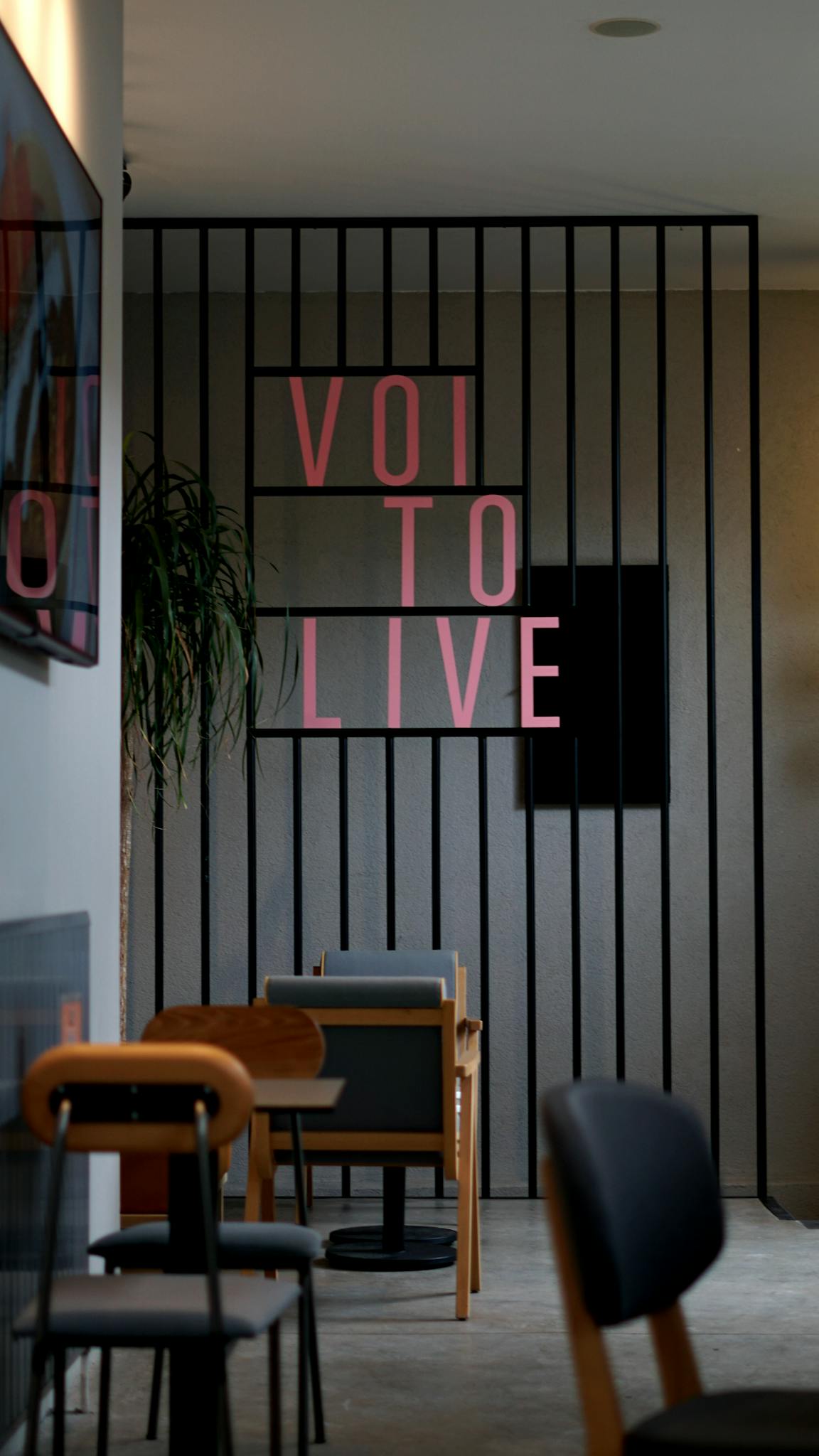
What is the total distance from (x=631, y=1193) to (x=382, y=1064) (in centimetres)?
222

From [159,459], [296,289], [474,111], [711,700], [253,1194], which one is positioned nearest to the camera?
[253,1194]

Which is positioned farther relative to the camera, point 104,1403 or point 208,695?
point 208,695

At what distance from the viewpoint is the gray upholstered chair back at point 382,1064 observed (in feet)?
13.0

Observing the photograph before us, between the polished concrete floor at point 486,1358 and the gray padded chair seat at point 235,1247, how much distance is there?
0.59 m

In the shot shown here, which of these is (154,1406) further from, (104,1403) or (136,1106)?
(136,1106)

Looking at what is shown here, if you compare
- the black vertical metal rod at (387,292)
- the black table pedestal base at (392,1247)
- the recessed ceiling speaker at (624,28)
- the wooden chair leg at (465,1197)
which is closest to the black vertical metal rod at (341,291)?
the black vertical metal rod at (387,292)

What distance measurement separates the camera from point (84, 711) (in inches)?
137

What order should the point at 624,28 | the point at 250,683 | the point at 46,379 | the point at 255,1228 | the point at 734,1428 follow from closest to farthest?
the point at 734,1428
the point at 255,1228
the point at 46,379
the point at 624,28
the point at 250,683

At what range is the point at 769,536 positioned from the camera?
6.00 m

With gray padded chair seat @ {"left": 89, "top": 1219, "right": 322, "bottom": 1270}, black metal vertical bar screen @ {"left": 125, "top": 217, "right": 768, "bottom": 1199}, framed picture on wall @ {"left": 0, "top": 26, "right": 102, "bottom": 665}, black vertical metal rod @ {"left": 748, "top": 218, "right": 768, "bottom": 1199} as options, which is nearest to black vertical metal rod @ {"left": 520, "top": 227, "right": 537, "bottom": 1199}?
black metal vertical bar screen @ {"left": 125, "top": 217, "right": 768, "bottom": 1199}

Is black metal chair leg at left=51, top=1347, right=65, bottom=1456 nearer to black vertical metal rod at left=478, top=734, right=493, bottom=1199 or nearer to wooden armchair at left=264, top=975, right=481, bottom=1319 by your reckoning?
wooden armchair at left=264, top=975, right=481, bottom=1319

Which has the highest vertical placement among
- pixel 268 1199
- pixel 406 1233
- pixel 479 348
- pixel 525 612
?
pixel 479 348

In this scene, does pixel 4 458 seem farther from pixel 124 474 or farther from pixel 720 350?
pixel 720 350

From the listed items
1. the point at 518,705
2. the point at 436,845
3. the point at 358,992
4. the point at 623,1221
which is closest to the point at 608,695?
the point at 518,705
